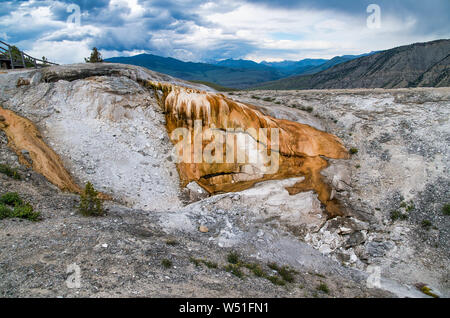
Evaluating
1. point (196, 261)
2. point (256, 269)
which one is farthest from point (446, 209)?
point (196, 261)

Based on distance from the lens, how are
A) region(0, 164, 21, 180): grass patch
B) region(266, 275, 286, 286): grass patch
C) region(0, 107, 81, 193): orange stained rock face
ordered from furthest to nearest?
region(0, 107, 81, 193): orange stained rock face, region(0, 164, 21, 180): grass patch, region(266, 275, 286, 286): grass patch

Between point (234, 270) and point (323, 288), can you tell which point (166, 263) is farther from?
point (323, 288)

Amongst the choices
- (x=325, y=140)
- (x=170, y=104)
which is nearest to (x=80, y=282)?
(x=170, y=104)

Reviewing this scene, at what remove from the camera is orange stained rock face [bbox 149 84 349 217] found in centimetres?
1834

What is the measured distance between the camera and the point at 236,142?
1917 cm

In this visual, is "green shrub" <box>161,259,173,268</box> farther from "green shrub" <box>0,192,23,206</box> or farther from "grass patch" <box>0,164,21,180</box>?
"grass patch" <box>0,164,21,180</box>

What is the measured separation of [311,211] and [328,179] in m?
3.17

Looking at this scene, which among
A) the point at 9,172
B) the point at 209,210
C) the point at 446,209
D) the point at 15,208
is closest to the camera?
the point at 15,208

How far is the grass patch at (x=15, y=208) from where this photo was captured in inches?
379

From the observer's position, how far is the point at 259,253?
11.5 meters

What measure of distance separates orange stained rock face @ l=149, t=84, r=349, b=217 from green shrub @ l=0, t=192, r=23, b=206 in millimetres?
9539

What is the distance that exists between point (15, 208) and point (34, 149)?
17.9 ft

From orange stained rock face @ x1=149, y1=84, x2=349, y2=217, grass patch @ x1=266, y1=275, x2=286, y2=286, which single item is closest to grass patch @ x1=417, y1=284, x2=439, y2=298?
grass patch @ x1=266, y1=275, x2=286, y2=286
